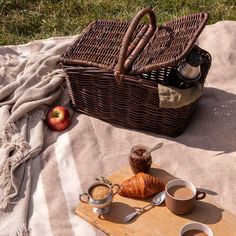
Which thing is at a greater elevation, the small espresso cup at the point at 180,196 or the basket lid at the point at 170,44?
the basket lid at the point at 170,44

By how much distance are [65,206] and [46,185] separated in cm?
18

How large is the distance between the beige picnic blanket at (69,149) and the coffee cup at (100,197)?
12 centimetres

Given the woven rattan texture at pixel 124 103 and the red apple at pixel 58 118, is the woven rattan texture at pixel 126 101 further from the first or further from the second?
the red apple at pixel 58 118

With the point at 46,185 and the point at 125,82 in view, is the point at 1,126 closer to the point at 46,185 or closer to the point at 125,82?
the point at 46,185

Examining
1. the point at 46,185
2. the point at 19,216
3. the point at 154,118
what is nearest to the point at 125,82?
the point at 154,118

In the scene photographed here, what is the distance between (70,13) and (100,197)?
2.25m

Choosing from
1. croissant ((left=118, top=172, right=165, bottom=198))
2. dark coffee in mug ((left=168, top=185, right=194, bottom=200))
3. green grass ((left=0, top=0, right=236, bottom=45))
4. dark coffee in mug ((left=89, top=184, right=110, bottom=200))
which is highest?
dark coffee in mug ((left=168, top=185, right=194, bottom=200))

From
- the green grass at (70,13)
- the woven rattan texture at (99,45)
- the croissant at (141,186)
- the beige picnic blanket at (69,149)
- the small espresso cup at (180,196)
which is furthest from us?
the green grass at (70,13)

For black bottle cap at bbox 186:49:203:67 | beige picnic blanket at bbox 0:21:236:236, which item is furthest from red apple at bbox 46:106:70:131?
black bottle cap at bbox 186:49:203:67

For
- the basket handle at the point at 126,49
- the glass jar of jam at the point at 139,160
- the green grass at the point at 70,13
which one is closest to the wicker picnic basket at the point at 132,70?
the basket handle at the point at 126,49

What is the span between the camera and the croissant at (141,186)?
6.67 feet

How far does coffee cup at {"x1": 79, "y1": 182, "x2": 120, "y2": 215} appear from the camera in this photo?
1.94 metres

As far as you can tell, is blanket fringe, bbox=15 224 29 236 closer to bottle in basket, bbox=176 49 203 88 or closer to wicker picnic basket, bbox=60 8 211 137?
wicker picnic basket, bbox=60 8 211 137

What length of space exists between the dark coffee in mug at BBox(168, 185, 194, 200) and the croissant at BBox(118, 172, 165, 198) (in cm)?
11
